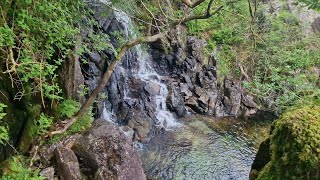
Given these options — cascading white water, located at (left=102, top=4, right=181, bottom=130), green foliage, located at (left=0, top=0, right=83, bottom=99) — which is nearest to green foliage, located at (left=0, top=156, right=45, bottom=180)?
green foliage, located at (left=0, top=0, right=83, bottom=99)

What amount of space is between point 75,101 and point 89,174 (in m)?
1.76

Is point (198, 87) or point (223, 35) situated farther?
point (223, 35)

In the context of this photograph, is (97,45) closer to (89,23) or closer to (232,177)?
(89,23)

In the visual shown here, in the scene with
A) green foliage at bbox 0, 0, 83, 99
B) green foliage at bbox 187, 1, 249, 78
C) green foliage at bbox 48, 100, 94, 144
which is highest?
green foliage at bbox 187, 1, 249, 78

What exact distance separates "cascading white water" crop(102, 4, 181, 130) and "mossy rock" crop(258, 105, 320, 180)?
335 inches

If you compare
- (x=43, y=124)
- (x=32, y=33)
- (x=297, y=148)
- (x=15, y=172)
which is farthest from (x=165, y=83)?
(x=297, y=148)

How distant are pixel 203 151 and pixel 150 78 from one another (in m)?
5.19

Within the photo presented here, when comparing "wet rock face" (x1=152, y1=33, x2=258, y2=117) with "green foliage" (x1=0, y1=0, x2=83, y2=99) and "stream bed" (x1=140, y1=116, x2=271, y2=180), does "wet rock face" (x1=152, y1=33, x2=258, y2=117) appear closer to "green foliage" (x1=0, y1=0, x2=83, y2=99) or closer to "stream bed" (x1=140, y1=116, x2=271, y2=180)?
"stream bed" (x1=140, y1=116, x2=271, y2=180)

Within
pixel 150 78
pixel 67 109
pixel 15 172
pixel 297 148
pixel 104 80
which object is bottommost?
pixel 15 172

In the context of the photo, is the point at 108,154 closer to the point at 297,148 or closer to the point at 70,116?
the point at 70,116

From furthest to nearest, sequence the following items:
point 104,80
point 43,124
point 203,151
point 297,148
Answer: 1. point 203,151
2. point 104,80
3. point 43,124
4. point 297,148

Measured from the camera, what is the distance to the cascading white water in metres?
12.1

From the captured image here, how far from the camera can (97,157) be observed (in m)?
6.09

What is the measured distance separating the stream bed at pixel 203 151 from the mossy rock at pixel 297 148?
18.2 feet
